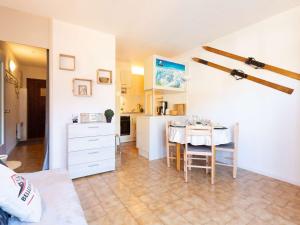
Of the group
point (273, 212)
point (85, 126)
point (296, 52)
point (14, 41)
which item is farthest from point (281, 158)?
point (14, 41)

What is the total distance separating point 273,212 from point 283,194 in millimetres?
542

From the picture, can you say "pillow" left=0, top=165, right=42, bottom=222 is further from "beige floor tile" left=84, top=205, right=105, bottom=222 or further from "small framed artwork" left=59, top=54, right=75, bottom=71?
"small framed artwork" left=59, top=54, right=75, bottom=71

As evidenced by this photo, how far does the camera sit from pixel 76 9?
237 centimetres

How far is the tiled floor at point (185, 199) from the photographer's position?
1.66m

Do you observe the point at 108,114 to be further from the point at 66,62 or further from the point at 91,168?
the point at 66,62

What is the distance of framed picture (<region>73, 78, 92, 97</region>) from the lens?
279 centimetres

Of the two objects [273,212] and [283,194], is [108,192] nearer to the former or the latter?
[273,212]

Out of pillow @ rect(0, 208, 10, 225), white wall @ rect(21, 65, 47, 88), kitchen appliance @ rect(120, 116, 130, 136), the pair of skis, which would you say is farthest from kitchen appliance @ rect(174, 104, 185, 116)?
white wall @ rect(21, 65, 47, 88)

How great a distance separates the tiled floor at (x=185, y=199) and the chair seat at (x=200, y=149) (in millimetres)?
444

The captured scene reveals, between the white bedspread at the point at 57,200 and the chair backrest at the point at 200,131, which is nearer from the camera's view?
the white bedspread at the point at 57,200

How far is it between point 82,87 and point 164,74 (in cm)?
186

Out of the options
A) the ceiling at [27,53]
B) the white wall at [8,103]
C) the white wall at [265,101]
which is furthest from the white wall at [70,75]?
the white wall at [265,101]

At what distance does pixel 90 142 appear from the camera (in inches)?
104

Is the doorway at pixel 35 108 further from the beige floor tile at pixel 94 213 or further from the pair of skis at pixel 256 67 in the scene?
the pair of skis at pixel 256 67
